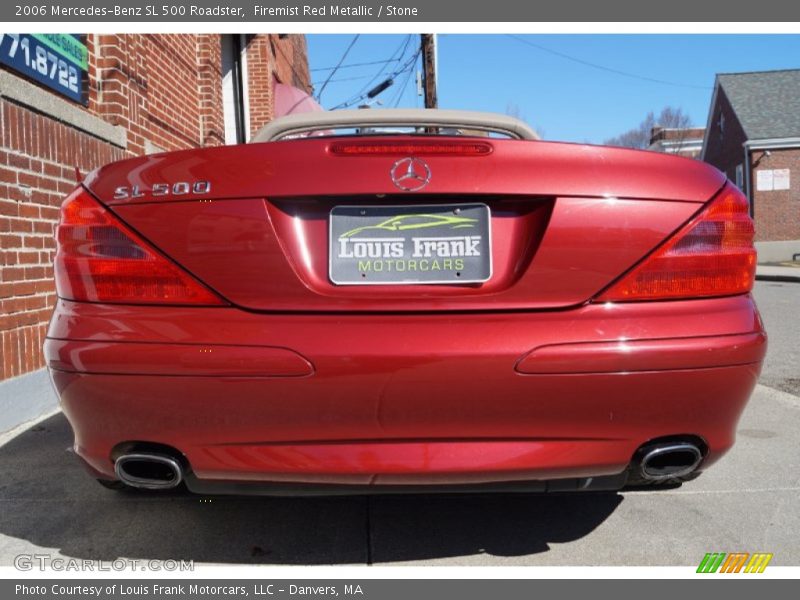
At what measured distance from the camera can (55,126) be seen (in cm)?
418

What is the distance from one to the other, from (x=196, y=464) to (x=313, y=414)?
1.26ft

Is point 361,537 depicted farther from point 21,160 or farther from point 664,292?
point 21,160

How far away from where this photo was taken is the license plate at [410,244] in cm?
192

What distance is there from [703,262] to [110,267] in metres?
1.72

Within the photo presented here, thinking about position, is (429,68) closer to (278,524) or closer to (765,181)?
(765,181)

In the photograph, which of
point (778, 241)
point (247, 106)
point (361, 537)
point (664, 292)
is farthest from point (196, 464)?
point (778, 241)

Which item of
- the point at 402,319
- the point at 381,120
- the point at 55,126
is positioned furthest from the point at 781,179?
the point at 402,319

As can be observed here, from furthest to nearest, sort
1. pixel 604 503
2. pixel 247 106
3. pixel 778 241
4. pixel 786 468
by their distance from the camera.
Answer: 1. pixel 778 241
2. pixel 247 106
3. pixel 786 468
4. pixel 604 503

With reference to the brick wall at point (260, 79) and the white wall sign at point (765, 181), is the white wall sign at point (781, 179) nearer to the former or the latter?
the white wall sign at point (765, 181)

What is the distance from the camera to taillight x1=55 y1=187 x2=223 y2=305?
193 centimetres

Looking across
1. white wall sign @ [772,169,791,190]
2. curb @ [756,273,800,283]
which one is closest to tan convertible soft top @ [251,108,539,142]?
curb @ [756,273,800,283]

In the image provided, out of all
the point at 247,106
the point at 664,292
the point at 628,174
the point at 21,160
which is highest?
the point at 247,106

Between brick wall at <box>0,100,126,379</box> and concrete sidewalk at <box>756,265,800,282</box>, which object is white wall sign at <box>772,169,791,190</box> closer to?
concrete sidewalk at <box>756,265,800,282</box>

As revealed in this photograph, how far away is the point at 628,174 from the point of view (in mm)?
1991
